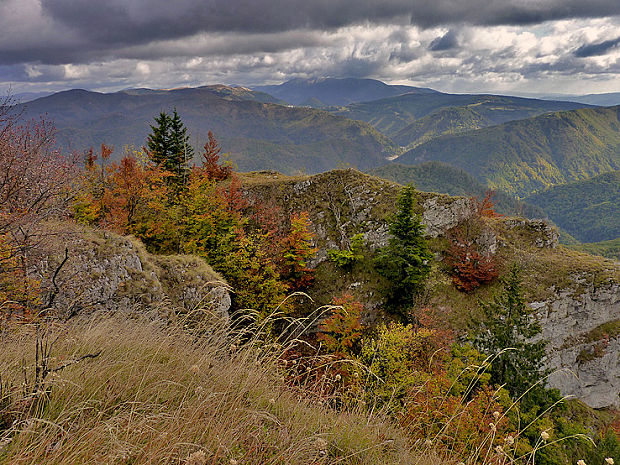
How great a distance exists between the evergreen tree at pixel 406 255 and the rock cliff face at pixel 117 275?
1445 cm

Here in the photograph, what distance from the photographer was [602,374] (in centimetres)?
2550

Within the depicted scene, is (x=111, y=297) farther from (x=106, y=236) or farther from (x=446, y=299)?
(x=446, y=299)

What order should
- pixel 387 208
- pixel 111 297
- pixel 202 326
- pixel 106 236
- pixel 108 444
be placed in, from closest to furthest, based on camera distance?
pixel 108 444, pixel 202 326, pixel 111 297, pixel 106 236, pixel 387 208

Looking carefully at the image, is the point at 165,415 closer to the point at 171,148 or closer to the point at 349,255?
the point at 349,255

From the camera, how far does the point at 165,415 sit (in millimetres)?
2740

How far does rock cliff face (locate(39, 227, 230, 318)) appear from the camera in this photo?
11.6 meters

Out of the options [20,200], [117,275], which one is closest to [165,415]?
[20,200]

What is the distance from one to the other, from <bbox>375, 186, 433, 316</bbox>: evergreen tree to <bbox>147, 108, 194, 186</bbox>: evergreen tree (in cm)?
2382

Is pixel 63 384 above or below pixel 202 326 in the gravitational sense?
above

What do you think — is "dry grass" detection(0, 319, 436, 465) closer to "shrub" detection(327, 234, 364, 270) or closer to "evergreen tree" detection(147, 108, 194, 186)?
"shrub" detection(327, 234, 364, 270)

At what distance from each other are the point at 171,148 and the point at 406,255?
28.2 metres

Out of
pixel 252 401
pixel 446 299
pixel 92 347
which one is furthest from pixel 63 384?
pixel 446 299

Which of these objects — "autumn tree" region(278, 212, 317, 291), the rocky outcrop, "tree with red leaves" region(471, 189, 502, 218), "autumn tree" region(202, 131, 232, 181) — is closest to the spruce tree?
"autumn tree" region(202, 131, 232, 181)

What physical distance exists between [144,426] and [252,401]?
1.11m
